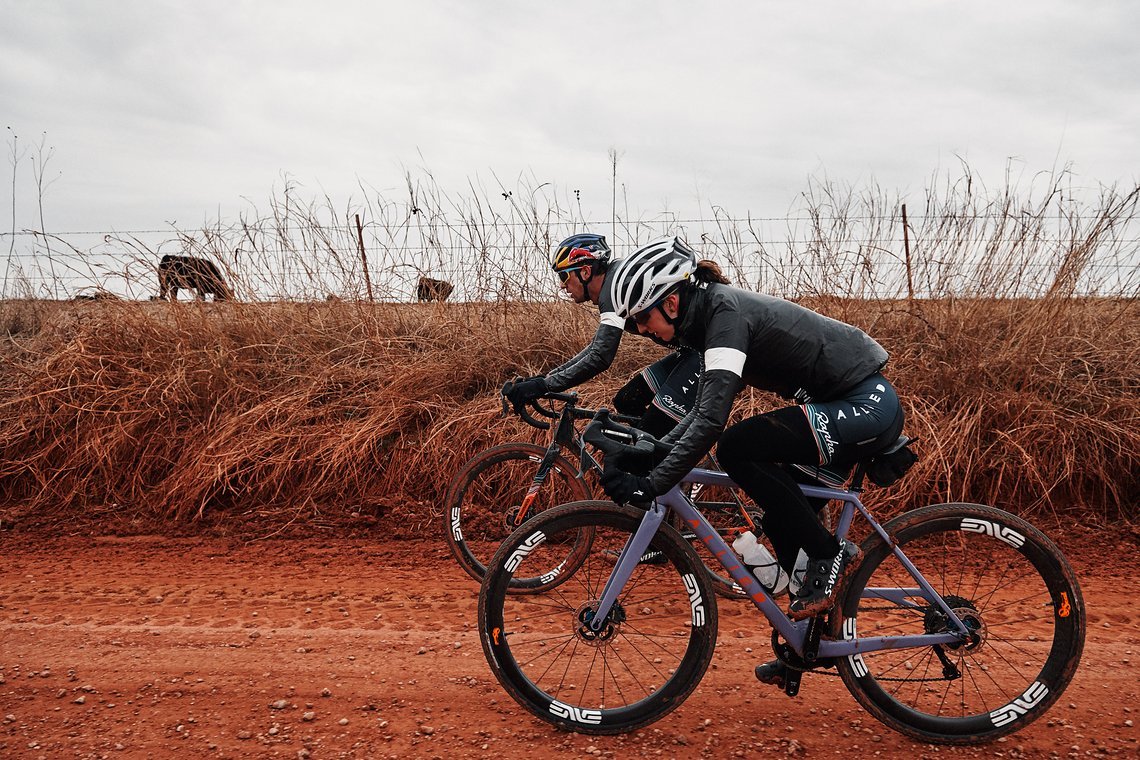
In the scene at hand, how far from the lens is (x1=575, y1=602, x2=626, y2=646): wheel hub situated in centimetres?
324

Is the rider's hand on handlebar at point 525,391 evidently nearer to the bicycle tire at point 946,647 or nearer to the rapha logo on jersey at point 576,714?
the rapha logo on jersey at point 576,714

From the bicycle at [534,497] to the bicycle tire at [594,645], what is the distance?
0.50m

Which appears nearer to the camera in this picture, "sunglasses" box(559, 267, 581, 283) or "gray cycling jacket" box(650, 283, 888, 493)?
"gray cycling jacket" box(650, 283, 888, 493)

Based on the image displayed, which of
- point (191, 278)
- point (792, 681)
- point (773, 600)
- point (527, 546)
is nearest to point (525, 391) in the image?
point (527, 546)

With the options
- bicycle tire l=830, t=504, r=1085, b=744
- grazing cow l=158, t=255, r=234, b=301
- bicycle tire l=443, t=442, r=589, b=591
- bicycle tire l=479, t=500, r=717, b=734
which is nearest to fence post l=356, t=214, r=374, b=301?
grazing cow l=158, t=255, r=234, b=301

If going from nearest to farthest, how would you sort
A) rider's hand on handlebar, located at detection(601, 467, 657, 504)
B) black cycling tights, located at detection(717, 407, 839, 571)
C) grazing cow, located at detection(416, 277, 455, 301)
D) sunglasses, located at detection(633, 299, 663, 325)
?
rider's hand on handlebar, located at detection(601, 467, 657, 504), black cycling tights, located at detection(717, 407, 839, 571), sunglasses, located at detection(633, 299, 663, 325), grazing cow, located at detection(416, 277, 455, 301)

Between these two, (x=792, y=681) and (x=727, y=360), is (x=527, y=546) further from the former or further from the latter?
(x=792, y=681)

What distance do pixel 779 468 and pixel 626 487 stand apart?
2.14ft

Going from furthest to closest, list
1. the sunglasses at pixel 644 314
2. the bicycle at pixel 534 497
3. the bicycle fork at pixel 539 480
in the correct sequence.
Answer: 1. the bicycle fork at pixel 539 480
2. the bicycle at pixel 534 497
3. the sunglasses at pixel 644 314

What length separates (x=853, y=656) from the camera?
319 centimetres

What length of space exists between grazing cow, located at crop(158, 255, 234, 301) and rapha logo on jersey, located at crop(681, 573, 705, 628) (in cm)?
648

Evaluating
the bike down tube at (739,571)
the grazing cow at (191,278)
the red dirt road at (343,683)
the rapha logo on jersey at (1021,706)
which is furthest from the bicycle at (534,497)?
the grazing cow at (191,278)

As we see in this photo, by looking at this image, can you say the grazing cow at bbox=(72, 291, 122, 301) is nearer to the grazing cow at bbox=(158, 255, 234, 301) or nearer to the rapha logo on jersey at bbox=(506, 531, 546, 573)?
the grazing cow at bbox=(158, 255, 234, 301)

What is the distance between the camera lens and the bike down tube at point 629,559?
317 centimetres
